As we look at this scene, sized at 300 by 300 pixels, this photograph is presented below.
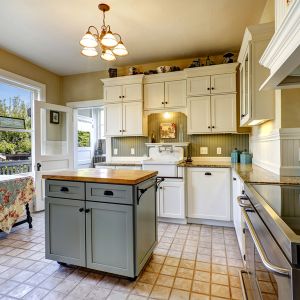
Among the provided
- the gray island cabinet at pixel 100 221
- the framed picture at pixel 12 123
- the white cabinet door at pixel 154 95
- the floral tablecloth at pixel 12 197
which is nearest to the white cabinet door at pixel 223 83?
the white cabinet door at pixel 154 95

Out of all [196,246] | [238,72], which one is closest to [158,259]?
[196,246]

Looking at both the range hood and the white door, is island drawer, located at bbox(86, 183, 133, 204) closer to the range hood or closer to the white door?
the range hood

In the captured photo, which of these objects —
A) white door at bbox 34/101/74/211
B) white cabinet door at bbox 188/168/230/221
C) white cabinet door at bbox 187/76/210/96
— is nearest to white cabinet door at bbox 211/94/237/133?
white cabinet door at bbox 187/76/210/96

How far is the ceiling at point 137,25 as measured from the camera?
2447 millimetres

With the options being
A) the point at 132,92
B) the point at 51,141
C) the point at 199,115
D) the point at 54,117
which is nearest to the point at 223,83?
the point at 199,115

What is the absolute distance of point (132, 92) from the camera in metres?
3.83

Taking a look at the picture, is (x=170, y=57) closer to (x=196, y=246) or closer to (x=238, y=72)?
(x=238, y=72)

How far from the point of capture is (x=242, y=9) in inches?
99.3

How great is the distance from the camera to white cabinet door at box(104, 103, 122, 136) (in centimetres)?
393

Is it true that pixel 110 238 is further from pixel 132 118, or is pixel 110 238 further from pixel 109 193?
pixel 132 118

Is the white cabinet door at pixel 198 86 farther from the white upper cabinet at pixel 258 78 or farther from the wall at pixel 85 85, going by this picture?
the white upper cabinet at pixel 258 78

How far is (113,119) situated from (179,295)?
2972 mm

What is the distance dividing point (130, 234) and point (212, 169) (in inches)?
70.6

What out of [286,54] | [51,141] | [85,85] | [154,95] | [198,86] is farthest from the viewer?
[85,85]
